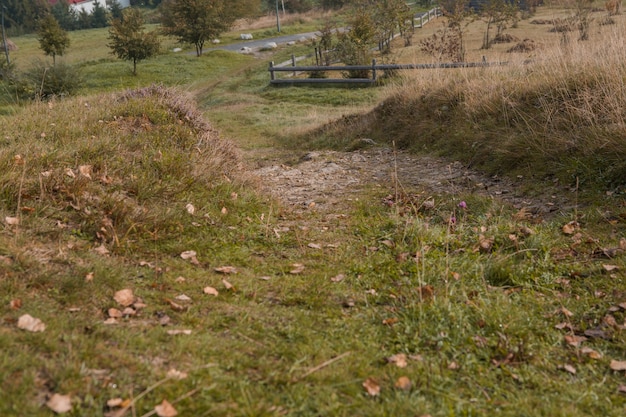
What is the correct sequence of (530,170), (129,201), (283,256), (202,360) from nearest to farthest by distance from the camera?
(202,360), (283,256), (129,201), (530,170)

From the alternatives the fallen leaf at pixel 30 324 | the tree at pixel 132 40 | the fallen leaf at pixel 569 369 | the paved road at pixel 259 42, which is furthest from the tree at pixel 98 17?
the fallen leaf at pixel 569 369

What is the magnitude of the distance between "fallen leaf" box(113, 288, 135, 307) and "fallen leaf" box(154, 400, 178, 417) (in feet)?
4.17

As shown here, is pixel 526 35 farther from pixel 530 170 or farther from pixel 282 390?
pixel 282 390

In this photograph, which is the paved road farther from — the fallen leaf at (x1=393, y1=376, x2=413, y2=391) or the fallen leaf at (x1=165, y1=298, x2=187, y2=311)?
the fallen leaf at (x1=393, y1=376, x2=413, y2=391)

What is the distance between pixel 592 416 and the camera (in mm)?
3141

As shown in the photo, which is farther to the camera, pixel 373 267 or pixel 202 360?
pixel 373 267

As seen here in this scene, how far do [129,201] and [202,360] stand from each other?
287 cm

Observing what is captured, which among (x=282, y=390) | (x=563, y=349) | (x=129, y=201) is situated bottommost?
(x=563, y=349)

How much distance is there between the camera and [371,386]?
320 cm

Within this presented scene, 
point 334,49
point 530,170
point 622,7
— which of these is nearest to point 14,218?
point 530,170

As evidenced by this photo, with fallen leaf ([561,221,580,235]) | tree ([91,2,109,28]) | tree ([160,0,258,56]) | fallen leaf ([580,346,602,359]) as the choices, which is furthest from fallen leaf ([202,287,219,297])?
tree ([91,2,109,28])

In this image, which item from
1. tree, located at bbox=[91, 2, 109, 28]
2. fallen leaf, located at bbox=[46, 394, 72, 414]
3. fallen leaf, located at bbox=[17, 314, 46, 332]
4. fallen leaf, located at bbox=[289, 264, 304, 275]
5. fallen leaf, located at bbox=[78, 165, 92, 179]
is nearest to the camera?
fallen leaf, located at bbox=[46, 394, 72, 414]

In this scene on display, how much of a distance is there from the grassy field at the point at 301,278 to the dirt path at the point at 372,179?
8.9 inches

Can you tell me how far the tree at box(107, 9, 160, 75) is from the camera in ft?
102
